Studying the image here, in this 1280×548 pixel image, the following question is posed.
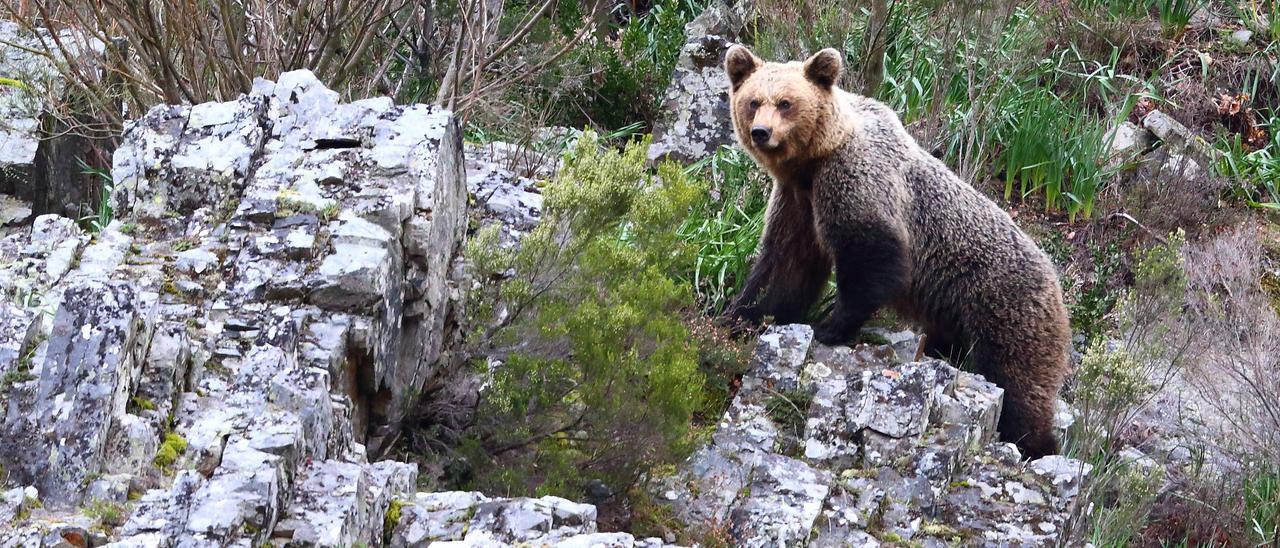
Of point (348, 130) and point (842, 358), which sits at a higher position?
point (348, 130)

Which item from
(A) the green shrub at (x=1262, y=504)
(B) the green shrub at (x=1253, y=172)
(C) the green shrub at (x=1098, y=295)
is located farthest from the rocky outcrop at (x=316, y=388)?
(B) the green shrub at (x=1253, y=172)

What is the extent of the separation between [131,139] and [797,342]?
10.3ft

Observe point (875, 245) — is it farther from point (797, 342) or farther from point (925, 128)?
point (925, 128)

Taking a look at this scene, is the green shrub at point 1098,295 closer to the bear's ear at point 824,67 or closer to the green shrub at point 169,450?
the bear's ear at point 824,67

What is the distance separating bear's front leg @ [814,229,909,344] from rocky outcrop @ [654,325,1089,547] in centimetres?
32

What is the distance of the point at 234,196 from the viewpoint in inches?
198

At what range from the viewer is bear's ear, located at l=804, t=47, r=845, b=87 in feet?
21.9

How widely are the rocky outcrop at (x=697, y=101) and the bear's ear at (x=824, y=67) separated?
7.17 ft

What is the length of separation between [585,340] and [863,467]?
54.5 inches

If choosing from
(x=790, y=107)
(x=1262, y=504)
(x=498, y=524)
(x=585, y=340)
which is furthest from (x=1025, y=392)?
(x=498, y=524)

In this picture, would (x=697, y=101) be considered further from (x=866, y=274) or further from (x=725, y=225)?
(x=866, y=274)

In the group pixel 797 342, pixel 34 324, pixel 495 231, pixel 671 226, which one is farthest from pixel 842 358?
pixel 34 324

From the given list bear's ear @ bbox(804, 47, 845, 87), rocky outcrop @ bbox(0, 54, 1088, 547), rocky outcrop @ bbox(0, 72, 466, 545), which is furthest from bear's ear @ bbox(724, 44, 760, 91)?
rocky outcrop @ bbox(0, 72, 466, 545)

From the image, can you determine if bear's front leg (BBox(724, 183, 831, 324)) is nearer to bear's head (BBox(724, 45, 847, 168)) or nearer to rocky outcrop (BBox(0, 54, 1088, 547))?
bear's head (BBox(724, 45, 847, 168))
